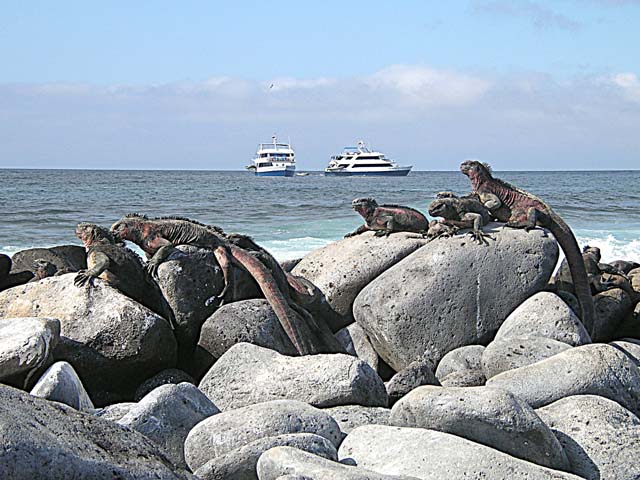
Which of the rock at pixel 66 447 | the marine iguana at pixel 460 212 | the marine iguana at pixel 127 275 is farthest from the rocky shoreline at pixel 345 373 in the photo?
the marine iguana at pixel 460 212

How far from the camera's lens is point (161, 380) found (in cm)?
645

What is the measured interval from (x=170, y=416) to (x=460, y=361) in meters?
2.79

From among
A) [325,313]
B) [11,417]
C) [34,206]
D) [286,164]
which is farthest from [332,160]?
[11,417]

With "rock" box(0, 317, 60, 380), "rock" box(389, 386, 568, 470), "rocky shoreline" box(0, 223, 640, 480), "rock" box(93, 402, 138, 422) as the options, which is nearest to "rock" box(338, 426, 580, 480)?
"rocky shoreline" box(0, 223, 640, 480)

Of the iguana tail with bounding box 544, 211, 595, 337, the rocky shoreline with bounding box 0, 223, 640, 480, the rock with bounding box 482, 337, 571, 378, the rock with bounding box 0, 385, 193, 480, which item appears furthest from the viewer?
the iguana tail with bounding box 544, 211, 595, 337

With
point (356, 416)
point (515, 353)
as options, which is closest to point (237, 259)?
point (515, 353)

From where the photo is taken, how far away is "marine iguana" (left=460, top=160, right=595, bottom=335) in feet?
26.4

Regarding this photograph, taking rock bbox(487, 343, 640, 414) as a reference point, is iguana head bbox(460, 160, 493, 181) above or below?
above

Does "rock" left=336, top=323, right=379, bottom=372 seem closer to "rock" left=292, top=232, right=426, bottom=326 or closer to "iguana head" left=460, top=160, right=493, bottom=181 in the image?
"rock" left=292, top=232, right=426, bottom=326

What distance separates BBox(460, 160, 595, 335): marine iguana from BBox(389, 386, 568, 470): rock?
11.0ft

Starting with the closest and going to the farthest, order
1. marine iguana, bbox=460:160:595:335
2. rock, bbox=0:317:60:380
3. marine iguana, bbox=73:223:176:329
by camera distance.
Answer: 1. rock, bbox=0:317:60:380
2. marine iguana, bbox=73:223:176:329
3. marine iguana, bbox=460:160:595:335

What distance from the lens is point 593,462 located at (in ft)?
15.3

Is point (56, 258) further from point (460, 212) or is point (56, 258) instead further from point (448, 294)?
point (460, 212)

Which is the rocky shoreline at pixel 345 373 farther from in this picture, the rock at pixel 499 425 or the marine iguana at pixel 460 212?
the marine iguana at pixel 460 212
